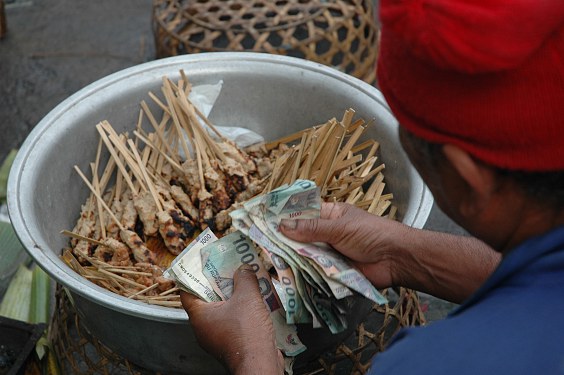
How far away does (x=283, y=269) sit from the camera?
1644 millimetres

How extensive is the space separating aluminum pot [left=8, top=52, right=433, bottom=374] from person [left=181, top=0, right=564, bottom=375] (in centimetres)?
73

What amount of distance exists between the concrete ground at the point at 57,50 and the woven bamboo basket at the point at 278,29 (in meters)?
1.00

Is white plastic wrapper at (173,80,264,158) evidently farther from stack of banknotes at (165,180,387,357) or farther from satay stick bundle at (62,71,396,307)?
stack of banknotes at (165,180,387,357)

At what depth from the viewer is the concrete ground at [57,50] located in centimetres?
422

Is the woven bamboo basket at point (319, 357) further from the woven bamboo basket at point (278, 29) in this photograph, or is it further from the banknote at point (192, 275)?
the woven bamboo basket at point (278, 29)

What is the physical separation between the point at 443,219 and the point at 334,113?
137 centimetres

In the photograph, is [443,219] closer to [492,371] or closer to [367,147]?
[367,147]

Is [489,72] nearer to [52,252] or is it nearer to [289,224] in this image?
[289,224]

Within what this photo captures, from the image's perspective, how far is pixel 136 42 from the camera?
4684 millimetres

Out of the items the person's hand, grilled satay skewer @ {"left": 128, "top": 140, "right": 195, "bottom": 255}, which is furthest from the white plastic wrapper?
the person's hand

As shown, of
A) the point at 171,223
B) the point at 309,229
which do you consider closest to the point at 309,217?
the point at 309,229

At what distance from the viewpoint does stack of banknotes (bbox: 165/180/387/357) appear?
163cm

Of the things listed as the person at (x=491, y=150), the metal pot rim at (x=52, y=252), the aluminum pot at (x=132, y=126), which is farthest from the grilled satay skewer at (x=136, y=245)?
the person at (x=491, y=150)

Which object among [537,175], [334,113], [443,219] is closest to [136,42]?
[443,219]
